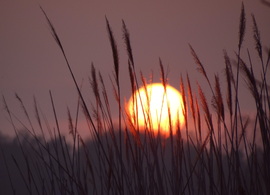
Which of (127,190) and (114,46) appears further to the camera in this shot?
(127,190)

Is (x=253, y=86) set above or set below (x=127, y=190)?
above

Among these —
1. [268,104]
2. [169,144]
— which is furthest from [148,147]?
[268,104]

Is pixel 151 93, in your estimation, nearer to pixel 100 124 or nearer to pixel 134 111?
pixel 134 111

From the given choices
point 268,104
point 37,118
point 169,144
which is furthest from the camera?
point 37,118

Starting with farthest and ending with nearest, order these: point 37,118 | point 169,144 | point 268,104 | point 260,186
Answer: point 37,118, point 169,144, point 260,186, point 268,104

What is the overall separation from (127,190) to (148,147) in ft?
0.77

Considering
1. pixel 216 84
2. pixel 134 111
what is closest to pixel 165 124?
pixel 134 111

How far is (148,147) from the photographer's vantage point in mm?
1634

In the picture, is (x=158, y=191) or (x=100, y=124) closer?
(x=158, y=191)

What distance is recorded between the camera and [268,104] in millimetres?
1224

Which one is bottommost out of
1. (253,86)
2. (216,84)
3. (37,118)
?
(253,86)

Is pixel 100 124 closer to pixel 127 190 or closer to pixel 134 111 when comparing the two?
pixel 134 111

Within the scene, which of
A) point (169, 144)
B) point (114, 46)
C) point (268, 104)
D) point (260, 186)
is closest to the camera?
point (114, 46)

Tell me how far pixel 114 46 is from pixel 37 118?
86 centimetres
